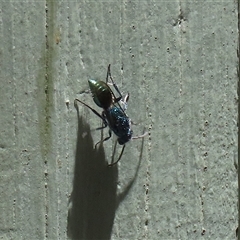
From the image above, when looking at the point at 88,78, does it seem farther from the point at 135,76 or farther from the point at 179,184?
the point at 179,184

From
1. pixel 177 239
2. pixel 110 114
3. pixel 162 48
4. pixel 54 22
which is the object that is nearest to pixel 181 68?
pixel 162 48

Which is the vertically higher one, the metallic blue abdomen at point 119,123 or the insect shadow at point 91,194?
the metallic blue abdomen at point 119,123

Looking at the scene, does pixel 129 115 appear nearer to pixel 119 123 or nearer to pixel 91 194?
pixel 119 123

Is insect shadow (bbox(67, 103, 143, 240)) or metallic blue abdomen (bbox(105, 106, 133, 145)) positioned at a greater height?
metallic blue abdomen (bbox(105, 106, 133, 145))

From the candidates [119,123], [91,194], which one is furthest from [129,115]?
[91,194]

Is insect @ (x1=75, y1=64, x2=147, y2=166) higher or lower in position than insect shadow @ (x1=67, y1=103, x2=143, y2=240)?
higher
